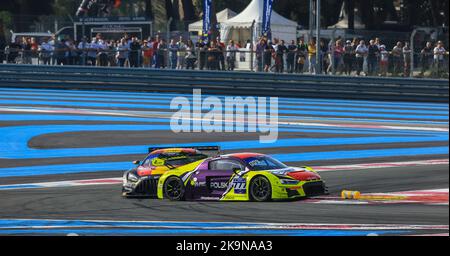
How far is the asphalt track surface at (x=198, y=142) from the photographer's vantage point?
1205 centimetres

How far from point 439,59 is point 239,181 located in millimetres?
19103

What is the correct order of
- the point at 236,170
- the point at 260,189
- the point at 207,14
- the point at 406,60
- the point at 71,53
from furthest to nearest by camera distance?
1. the point at 207,14
2. the point at 71,53
3. the point at 406,60
4. the point at 236,170
5. the point at 260,189

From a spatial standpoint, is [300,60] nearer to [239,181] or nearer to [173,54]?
[173,54]

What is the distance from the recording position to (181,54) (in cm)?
3516

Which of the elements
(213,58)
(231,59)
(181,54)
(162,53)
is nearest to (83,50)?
(162,53)

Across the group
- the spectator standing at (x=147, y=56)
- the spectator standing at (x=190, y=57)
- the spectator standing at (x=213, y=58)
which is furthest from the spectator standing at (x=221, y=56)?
the spectator standing at (x=147, y=56)

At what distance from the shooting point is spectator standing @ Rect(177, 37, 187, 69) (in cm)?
3475

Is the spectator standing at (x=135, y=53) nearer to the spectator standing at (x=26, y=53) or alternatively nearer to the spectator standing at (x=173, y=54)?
the spectator standing at (x=173, y=54)

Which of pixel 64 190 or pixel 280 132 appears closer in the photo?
pixel 64 190

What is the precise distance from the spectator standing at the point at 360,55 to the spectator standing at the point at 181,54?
658 cm

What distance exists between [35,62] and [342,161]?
20.0 meters

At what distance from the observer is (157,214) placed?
13305 mm

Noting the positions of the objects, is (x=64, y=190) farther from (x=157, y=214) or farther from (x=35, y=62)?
(x=35, y=62)

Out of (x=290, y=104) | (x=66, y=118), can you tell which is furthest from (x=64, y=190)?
(x=290, y=104)
